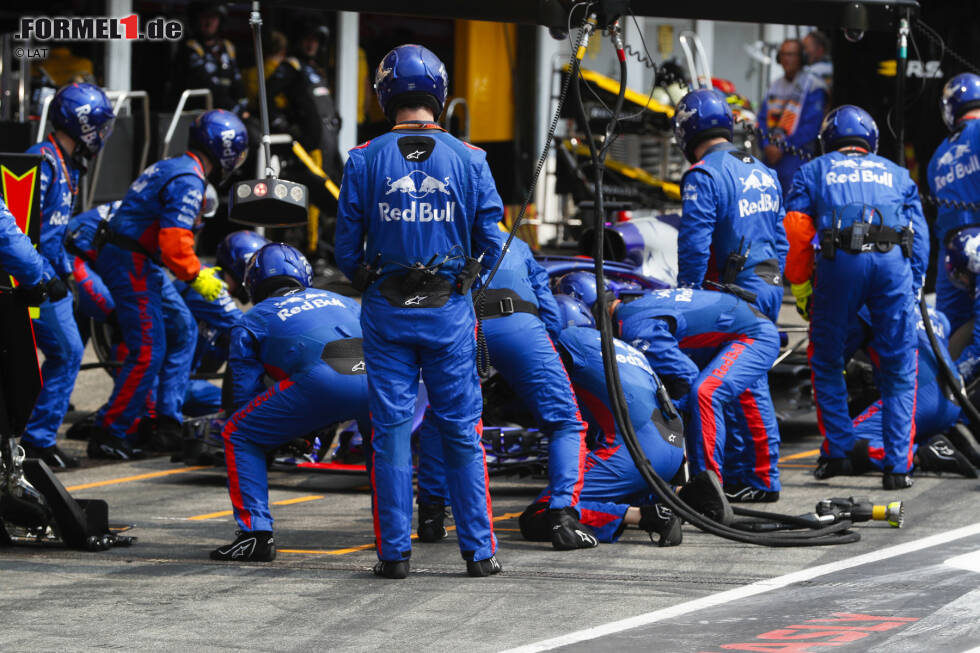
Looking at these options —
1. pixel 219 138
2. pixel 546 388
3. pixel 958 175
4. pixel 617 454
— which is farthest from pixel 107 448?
pixel 958 175

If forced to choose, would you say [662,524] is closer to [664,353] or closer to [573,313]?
[664,353]

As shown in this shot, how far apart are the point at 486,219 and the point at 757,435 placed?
2.54 m

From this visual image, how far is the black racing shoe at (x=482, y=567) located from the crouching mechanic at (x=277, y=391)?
98 centimetres

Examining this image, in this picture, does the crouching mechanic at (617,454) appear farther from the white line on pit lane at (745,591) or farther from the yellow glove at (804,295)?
the yellow glove at (804,295)

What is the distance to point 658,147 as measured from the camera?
695 inches

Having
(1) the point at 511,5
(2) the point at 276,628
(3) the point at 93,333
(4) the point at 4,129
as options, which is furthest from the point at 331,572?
(4) the point at 4,129

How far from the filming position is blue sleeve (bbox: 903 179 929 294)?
928 centimetres

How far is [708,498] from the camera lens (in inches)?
307

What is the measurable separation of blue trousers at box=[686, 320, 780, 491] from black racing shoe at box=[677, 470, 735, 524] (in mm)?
426

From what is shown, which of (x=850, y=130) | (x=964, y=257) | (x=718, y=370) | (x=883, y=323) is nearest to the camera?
(x=718, y=370)

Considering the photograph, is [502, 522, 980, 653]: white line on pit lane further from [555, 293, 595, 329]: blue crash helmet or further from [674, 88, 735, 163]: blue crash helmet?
[674, 88, 735, 163]: blue crash helmet

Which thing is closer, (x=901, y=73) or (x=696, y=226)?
(x=696, y=226)

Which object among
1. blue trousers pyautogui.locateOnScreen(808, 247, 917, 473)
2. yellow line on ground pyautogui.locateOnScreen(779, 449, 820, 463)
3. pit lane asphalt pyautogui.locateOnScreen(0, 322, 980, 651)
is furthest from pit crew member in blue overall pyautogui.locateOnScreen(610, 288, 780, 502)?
yellow line on ground pyautogui.locateOnScreen(779, 449, 820, 463)

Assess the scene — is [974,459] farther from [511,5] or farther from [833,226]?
[511,5]
